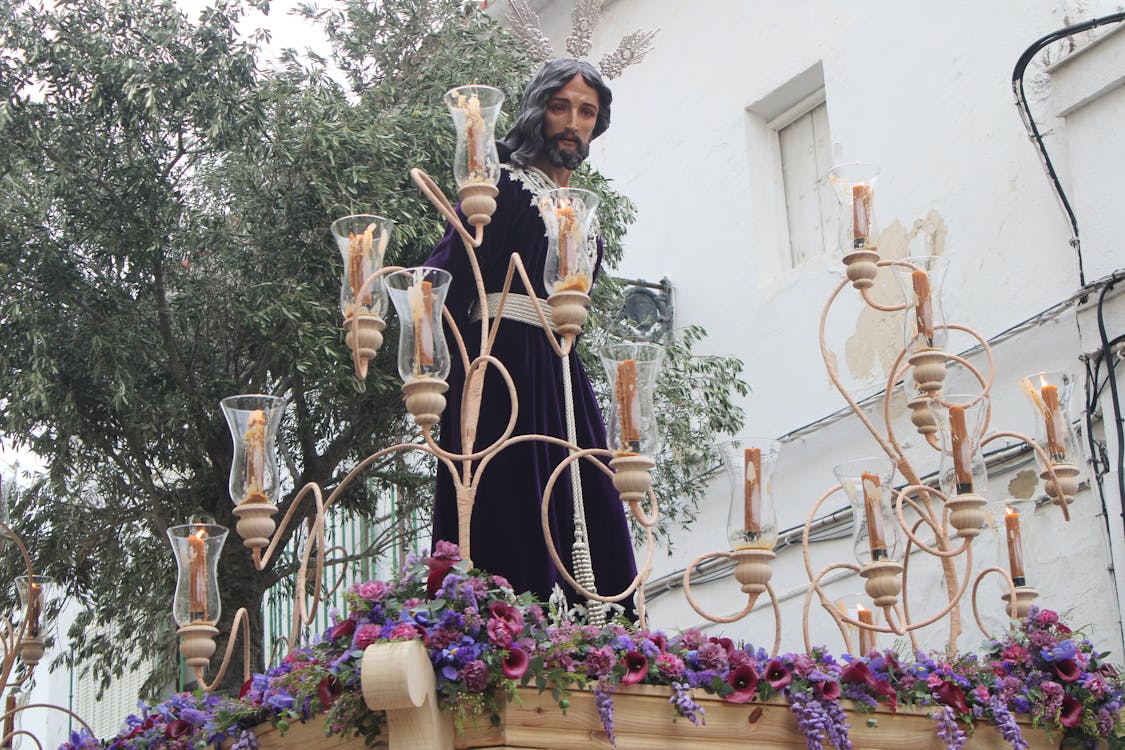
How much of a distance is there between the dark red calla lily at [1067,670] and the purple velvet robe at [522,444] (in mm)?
1091

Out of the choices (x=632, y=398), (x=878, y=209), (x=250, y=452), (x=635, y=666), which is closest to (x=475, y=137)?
(x=632, y=398)

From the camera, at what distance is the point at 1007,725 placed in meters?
3.72

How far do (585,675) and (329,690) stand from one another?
1.69 feet

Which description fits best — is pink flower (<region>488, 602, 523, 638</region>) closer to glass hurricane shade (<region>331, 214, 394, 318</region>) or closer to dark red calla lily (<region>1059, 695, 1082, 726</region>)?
glass hurricane shade (<region>331, 214, 394, 318</region>)

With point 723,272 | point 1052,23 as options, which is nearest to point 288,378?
point 723,272

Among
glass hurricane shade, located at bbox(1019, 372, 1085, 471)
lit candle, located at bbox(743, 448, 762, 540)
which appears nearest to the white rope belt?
lit candle, located at bbox(743, 448, 762, 540)

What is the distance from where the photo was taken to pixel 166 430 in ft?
24.7

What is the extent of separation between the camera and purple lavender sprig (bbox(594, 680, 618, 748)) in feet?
10.7

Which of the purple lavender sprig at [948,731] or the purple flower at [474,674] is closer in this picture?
the purple flower at [474,674]

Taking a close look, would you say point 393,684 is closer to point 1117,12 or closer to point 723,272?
point 1117,12

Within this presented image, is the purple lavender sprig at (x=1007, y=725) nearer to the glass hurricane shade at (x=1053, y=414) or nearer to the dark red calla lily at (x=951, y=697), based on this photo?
the dark red calla lily at (x=951, y=697)

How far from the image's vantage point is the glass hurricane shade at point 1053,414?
458cm

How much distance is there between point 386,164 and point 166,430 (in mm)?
1622

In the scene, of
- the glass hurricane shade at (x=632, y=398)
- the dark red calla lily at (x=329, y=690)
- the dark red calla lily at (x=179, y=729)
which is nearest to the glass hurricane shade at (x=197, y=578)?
the dark red calla lily at (x=179, y=729)
